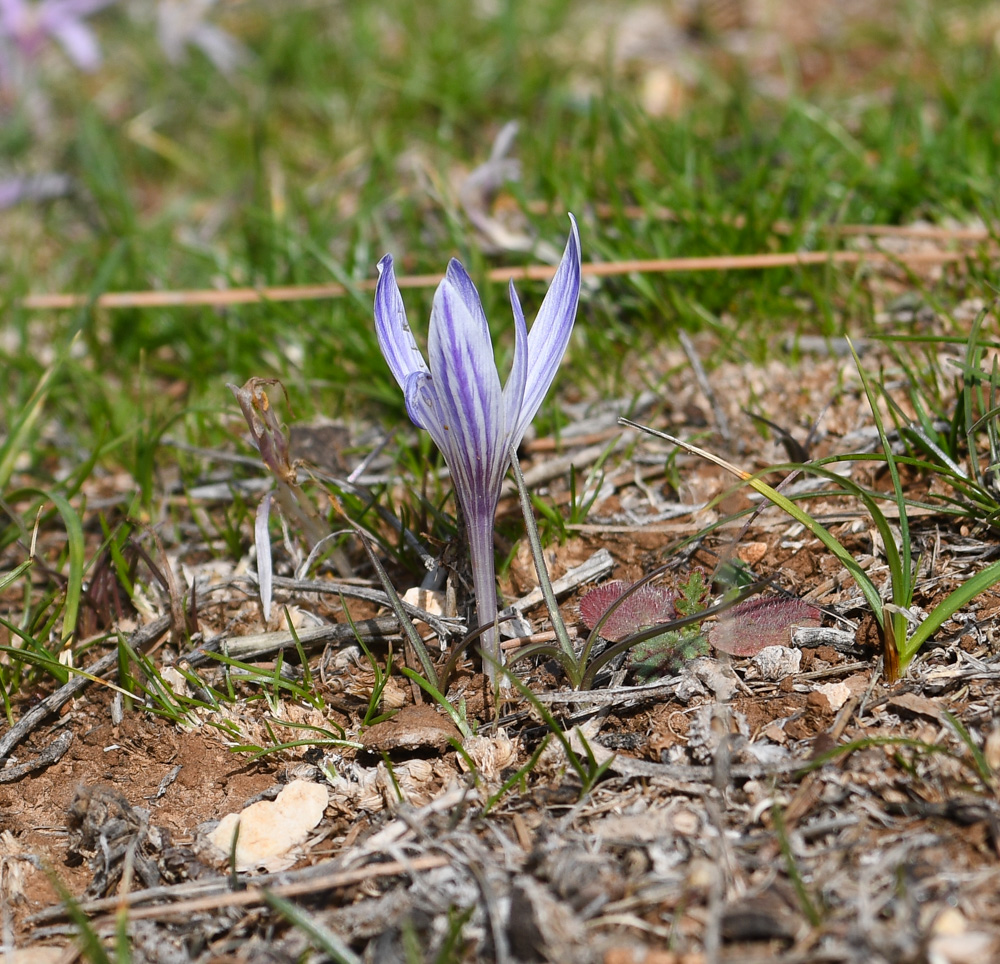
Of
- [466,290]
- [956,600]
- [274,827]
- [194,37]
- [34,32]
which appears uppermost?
[34,32]

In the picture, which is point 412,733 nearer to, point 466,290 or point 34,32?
point 466,290

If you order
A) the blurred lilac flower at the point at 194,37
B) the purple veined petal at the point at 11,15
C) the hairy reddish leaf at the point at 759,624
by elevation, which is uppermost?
the purple veined petal at the point at 11,15

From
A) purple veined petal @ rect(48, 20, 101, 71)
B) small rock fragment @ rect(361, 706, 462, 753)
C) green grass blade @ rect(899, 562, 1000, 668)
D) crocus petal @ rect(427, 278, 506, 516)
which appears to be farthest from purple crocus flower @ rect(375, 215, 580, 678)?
purple veined petal @ rect(48, 20, 101, 71)

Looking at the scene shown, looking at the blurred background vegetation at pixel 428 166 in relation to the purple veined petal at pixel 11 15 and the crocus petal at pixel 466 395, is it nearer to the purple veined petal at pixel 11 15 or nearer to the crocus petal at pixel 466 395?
the purple veined petal at pixel 11 15

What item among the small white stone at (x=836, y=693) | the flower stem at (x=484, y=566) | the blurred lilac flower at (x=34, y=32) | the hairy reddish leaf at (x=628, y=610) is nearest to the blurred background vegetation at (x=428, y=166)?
the blurred lilac flower at (x=34, y=32)

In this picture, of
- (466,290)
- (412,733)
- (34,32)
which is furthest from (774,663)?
(34,32)

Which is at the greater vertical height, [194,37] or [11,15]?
[11,15]
